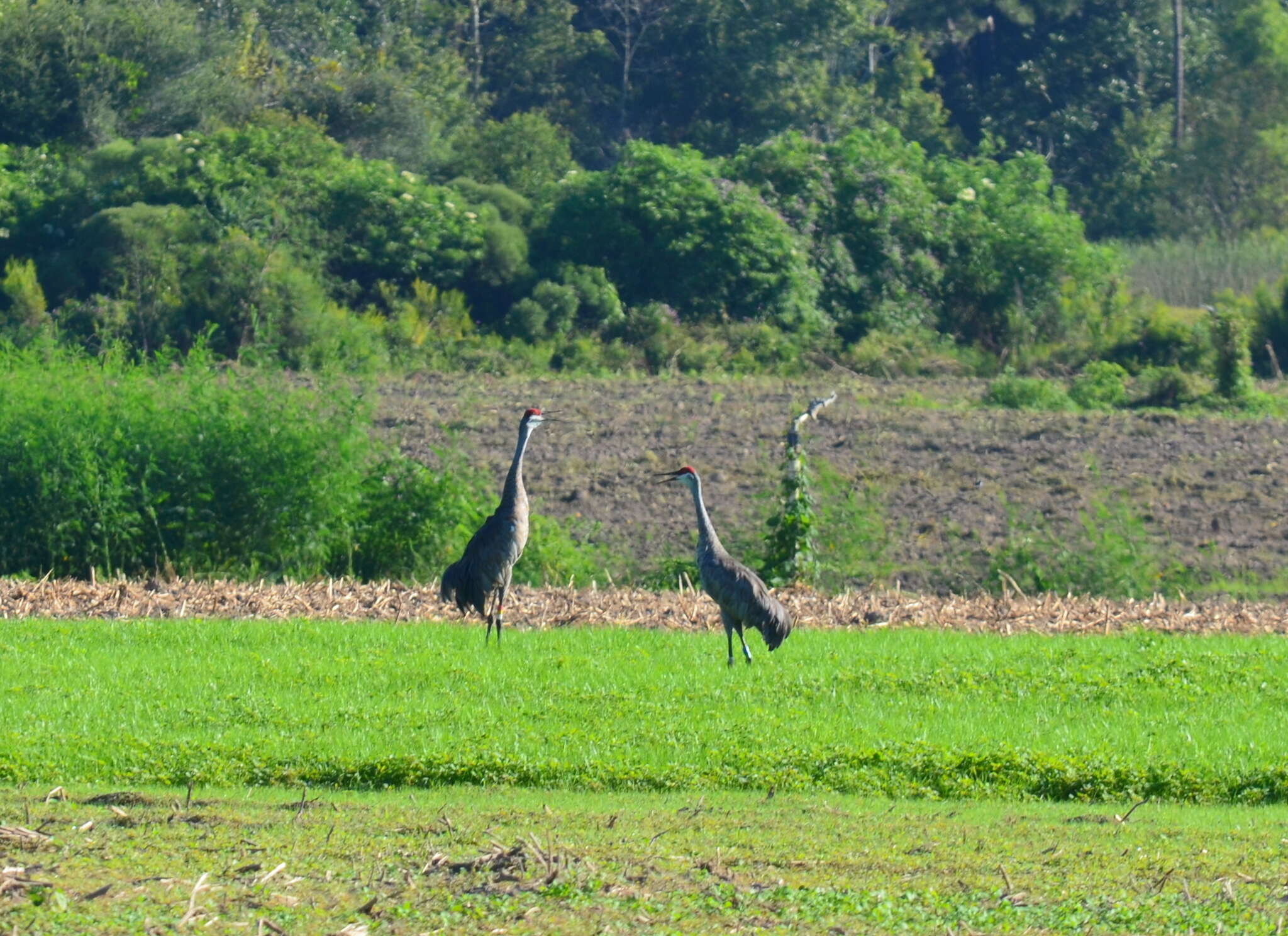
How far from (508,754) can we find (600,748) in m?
0.57

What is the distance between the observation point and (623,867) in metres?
7.66

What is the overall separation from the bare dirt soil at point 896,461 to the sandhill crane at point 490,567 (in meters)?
4.52

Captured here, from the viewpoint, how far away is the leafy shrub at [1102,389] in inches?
1137

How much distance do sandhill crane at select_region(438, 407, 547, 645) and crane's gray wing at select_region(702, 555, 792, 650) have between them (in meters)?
1.88

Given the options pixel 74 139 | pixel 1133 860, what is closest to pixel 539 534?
pixel 1133 860

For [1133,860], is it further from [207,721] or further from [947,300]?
[947,300]

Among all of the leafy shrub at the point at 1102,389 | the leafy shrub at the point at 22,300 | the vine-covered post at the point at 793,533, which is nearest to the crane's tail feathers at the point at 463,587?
the vine-covered post at the point at 793,533

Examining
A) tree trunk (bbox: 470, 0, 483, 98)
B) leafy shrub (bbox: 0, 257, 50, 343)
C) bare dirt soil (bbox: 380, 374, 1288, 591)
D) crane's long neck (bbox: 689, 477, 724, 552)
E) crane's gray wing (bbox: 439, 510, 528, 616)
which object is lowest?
bare dirt soil (bbox: 380, 374, 1288, 591)

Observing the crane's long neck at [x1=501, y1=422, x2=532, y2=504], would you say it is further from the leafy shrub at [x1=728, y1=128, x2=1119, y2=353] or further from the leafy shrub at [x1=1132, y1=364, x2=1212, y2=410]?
the leafy shrub at [x1=728, y1=128, x2=1119, y2=353]

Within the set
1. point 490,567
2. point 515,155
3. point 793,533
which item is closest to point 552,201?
point 515,155

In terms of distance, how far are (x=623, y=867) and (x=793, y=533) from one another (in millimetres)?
10147

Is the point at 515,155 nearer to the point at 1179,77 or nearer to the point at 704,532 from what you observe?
the point at 1179,77

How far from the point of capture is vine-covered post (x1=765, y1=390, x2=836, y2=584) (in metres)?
17.6

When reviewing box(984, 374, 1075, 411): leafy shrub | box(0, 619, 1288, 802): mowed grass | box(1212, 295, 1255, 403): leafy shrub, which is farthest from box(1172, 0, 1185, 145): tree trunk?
box(0, 619, 1288, 802): mowed grass
